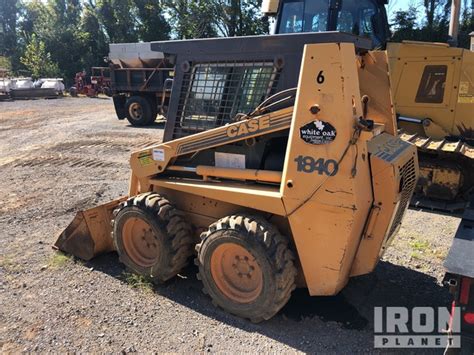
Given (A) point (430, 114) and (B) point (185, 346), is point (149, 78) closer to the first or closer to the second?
(A) point (430, 114)

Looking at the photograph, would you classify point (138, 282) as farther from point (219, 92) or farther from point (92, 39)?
point (92, 39)

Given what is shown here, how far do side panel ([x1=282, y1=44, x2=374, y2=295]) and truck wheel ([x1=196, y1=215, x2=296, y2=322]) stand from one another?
7.0 inches

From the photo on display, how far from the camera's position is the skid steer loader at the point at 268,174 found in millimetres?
2848

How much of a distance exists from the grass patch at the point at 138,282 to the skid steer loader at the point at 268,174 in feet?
0.29

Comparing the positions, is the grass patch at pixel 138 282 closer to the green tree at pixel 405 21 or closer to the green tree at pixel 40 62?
the green tree at pixel 405 21

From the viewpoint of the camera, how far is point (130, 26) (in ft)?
124

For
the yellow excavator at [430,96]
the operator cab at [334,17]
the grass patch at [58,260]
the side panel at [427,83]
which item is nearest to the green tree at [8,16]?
the operator cab at [334,17]

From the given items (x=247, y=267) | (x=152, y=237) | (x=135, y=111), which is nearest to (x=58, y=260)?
(x=152, y=237)

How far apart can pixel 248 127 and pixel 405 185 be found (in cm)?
134

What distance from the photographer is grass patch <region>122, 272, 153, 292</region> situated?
3.82 metres

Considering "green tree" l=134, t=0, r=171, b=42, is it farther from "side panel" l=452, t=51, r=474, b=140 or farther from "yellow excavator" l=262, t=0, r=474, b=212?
"side panel" l=452, t=51, r=474, b=140

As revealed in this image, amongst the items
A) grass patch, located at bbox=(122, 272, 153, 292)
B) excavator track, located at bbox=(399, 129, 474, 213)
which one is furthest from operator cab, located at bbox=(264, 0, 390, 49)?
grass patch, located at bbox=(122, 272, 153, 292)

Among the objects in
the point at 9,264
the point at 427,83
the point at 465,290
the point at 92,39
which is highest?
the point at 92,39

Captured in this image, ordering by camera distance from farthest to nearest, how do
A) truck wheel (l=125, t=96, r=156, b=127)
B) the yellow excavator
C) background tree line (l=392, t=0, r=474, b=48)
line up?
background tree line (l=392, t=0, r=474, b=48) < truck wheel (l=125, t=96, r=156, b=127) < the yellow excavator
